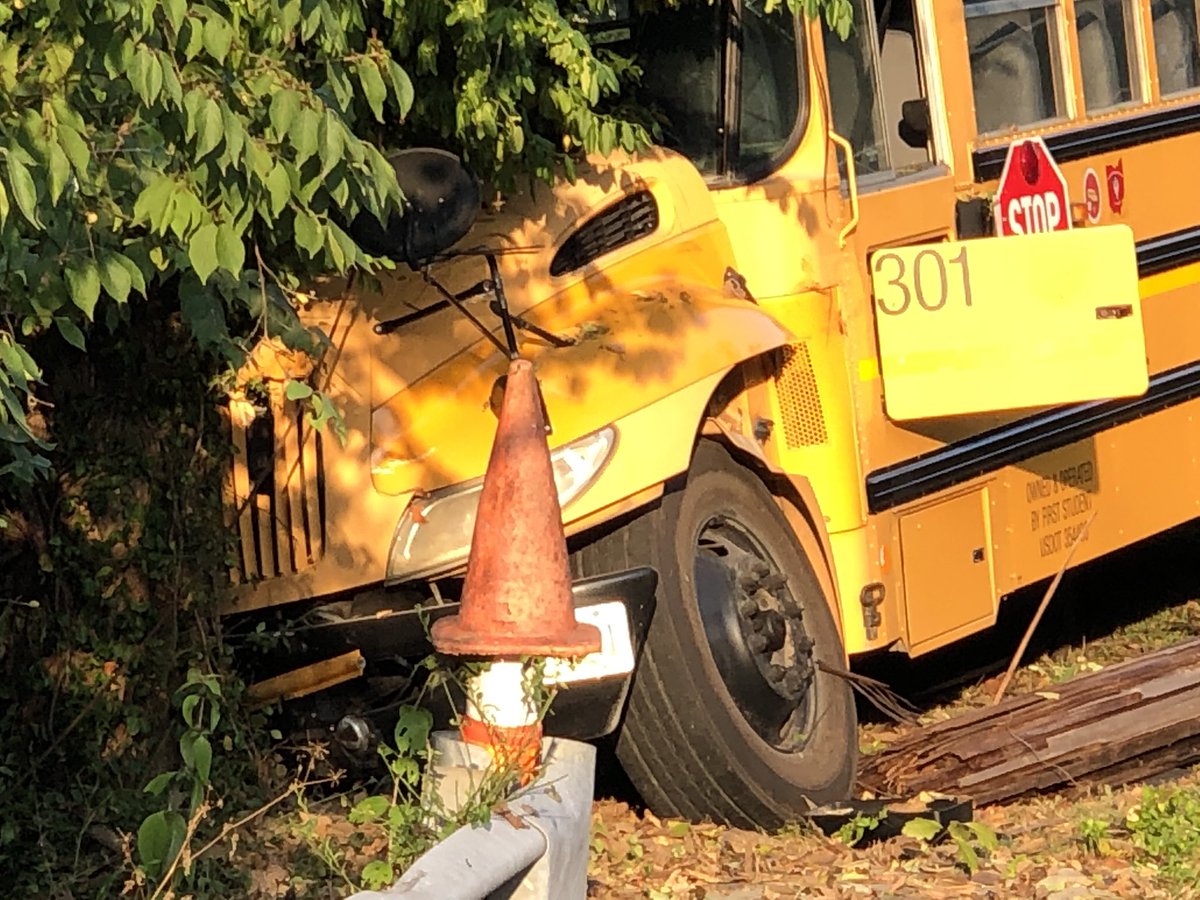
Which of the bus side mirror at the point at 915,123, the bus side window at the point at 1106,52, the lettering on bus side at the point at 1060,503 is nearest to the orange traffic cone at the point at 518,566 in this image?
the bus side mirror at the point at 915,123

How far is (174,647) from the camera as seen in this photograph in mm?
4824

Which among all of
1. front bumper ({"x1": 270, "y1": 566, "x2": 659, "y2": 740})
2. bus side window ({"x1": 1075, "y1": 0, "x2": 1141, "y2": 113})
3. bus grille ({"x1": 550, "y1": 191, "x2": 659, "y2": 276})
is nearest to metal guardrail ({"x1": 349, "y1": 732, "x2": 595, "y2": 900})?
front bumper ({"x1": 270, "y1": 566, "x2": 659, "y2": 740})

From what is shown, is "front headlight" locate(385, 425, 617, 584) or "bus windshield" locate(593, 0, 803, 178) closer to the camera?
"front headlight" locate(385, 425, 617, 584)

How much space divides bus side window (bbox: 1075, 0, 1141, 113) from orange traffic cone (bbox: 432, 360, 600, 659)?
3.65m

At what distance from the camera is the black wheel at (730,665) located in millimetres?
5109

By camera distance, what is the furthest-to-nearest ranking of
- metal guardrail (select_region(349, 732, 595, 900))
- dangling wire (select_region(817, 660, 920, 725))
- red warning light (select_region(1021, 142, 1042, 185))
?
1. red warning light (select_region(1021, 142, 1042, 185))
2. dangling wire (select_region(817, 660, 920, 725))
3. metal guardrail (select_region(349, 732, 595, 900))

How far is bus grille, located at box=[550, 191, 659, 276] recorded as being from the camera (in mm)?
5402

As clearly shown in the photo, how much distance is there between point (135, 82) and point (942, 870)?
9.01 feet

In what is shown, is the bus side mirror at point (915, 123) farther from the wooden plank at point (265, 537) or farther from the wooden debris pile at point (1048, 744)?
the wooden plank at point (265, 537)

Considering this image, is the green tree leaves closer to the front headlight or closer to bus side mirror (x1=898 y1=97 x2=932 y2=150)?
the front headlight

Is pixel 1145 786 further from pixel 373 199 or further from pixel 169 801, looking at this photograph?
pixel 373 199

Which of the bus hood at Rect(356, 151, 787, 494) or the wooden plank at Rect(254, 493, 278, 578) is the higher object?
the bus hood at Rect(356, 151, 787, 494)

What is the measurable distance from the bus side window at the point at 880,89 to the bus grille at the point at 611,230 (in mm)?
669

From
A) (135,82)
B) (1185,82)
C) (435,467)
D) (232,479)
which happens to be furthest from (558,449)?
(1185,82)
